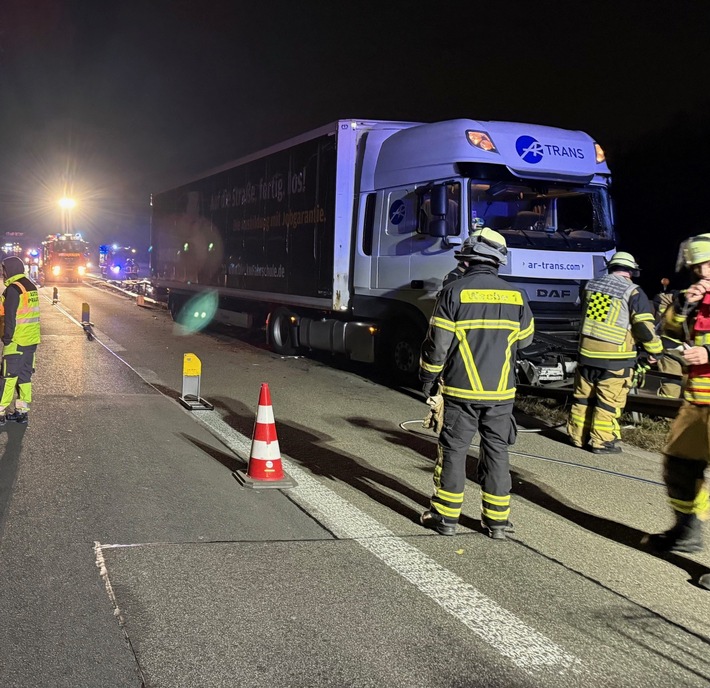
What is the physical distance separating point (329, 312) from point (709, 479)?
8.97 meters

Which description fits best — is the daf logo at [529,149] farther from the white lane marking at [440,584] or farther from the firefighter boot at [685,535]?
the firefighter boot at [685,535]

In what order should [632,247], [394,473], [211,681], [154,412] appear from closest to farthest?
1. [211,681]
2. [394,473]
3. [154,412]
4. [632,247]

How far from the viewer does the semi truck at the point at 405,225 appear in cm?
999

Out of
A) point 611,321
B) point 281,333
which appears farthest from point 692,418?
point 281,333

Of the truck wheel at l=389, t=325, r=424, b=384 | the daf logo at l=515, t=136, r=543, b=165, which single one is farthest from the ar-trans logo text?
the truck wheel at l=389, t=325, r=424, b=384

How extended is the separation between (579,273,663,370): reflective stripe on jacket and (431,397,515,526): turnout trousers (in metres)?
2.85

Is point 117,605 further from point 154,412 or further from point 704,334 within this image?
point 154,412

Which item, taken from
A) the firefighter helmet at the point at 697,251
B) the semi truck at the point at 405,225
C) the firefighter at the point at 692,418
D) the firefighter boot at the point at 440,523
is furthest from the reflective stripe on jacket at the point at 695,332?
the semi truck at the point at 405,225

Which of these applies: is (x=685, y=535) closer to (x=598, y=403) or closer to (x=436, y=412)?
(x=436, y=412)

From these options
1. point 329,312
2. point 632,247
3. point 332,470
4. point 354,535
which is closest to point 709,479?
point 354,535

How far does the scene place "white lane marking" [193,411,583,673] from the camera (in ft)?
11.5

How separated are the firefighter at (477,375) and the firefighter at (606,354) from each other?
282cm

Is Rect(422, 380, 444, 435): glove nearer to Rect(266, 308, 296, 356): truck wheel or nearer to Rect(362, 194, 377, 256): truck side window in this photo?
Rect(362, 194, 377, 256): truck side window

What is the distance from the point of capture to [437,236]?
33.0 ft
